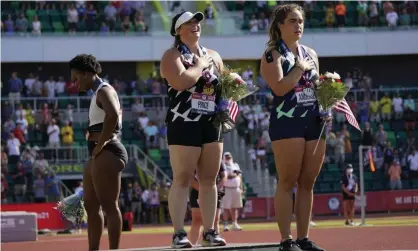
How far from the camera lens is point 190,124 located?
33.7 feet

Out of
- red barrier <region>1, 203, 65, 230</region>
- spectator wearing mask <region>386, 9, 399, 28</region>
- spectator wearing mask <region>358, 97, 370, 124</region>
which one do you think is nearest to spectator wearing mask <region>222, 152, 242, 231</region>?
red barrier <region>1, 203, 65, 230</region>

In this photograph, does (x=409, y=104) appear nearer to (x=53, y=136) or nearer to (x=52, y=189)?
(x=53, y=136)

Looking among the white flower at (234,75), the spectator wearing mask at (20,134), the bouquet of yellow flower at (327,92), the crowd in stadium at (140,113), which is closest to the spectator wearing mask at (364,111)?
the crowd in stadium at (140,113)

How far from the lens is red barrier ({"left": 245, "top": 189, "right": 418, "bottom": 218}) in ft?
114

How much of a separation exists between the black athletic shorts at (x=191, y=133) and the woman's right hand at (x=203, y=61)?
0.52m

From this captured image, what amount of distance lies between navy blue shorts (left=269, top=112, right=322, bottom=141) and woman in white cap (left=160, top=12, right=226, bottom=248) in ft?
2.03

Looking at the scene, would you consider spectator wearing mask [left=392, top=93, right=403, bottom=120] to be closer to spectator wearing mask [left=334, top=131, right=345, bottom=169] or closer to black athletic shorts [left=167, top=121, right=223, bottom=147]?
spectator wearing mask [left=334, top=131, right=345, bottom=169]

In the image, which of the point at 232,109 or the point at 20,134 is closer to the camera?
the point at 232,109

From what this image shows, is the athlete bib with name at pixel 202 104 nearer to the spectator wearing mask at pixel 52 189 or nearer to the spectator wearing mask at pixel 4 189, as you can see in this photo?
the spectator wearing mask at pixel 52 189

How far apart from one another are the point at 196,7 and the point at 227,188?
1666 cm

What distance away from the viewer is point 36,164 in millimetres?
33500

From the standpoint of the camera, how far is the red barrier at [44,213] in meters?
30.8

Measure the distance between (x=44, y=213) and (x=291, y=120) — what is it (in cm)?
2181

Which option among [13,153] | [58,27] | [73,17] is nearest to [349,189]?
[13,153]
